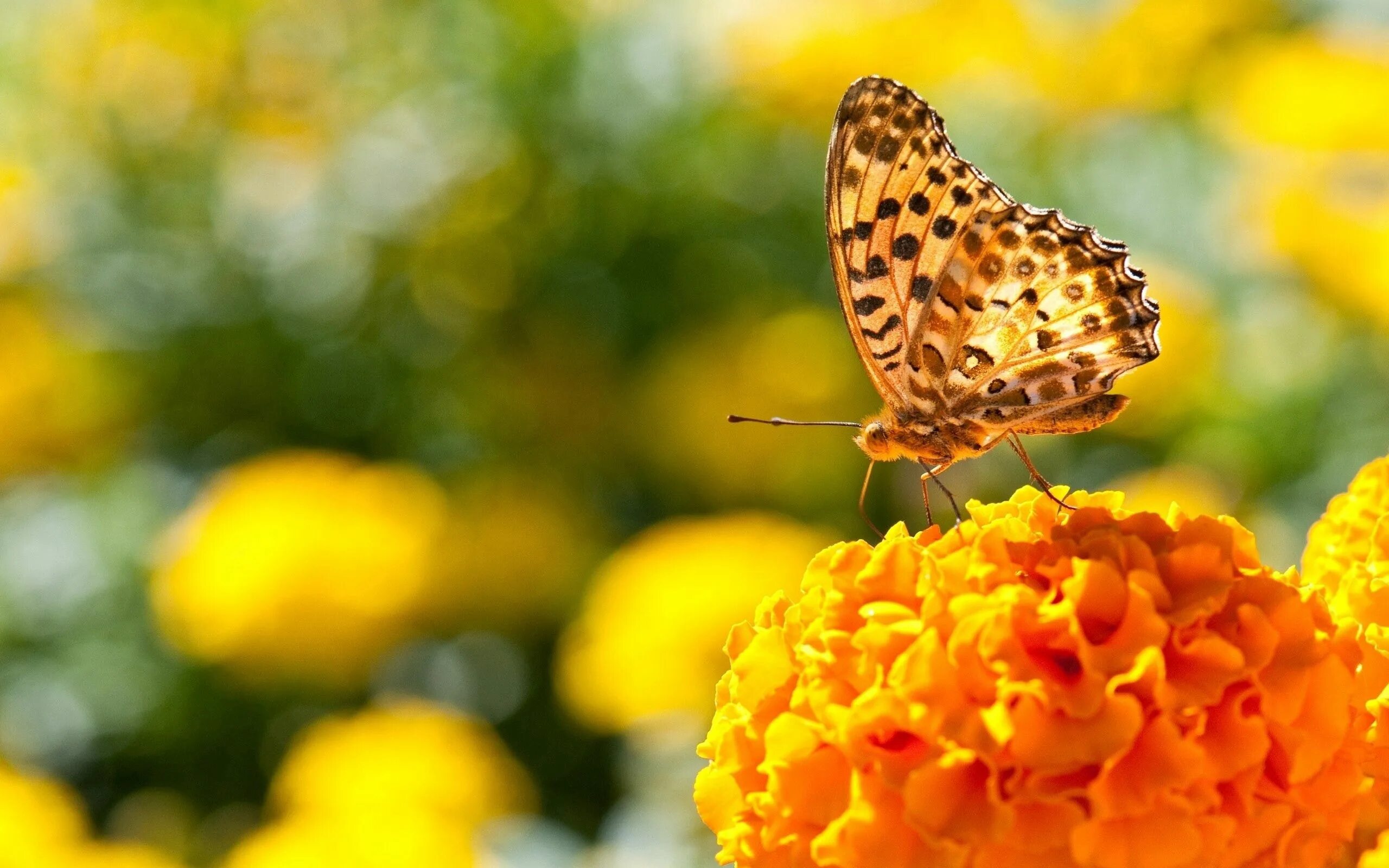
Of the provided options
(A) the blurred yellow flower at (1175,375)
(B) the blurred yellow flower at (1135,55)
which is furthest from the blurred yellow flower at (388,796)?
(B) the blurred yellow flower at (1135,55)

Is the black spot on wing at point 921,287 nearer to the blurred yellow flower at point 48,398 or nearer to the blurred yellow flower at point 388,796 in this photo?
the blurred yellow flower at point 388,796

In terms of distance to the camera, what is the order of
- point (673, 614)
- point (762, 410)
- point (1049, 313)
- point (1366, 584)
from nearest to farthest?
point (1366, 584) → point (1049, 313) → point (673, 614) → point (762, 410)

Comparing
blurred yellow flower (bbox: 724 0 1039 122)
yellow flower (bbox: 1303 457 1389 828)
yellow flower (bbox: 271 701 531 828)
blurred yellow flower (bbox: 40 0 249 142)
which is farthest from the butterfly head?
blurred yellow flower (bbox: 40 0 249 142)

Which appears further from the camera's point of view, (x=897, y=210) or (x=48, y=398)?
(x=48, y=398)

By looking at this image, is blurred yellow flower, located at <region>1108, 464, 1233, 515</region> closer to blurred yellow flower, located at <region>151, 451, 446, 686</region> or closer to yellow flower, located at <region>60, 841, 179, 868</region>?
blurred yellow flower, located at <region>151, 451, 446, 686</region>

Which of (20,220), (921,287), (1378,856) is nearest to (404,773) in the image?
(921,287)

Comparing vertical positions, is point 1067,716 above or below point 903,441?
below

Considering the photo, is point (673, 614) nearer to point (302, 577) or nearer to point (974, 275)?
point (302, 577)
